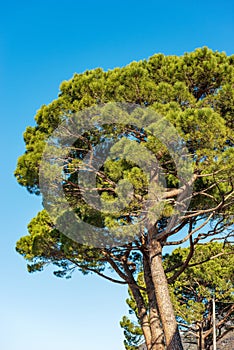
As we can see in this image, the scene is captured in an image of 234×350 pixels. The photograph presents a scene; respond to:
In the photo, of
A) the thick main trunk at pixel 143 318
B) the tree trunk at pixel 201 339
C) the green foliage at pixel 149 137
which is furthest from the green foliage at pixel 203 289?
the green foliage at pixel 149 137

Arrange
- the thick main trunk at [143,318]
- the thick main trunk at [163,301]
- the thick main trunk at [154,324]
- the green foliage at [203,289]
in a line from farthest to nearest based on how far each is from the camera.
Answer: the green foliage at [203,289] → the thick main trunk at [143,318] → the thick main trunk at [154,324] → the thick main trunk at [163,301]

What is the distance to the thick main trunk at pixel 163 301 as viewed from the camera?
6645 mm

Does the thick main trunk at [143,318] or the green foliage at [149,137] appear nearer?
the green foliage at [149,137]

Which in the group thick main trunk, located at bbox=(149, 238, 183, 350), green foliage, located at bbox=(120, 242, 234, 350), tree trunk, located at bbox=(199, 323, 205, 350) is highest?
green foliage, located at bbox=(120, 242, 234, 350)

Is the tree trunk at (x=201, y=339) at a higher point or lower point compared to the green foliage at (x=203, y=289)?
lower

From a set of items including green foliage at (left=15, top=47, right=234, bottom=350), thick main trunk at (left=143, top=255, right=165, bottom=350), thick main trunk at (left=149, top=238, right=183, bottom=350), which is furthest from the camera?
thick main trunk at (left=143, top=255, right=165, bottom=350)

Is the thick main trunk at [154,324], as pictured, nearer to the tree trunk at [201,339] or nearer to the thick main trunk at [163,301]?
the thick main trunk at [163,301]

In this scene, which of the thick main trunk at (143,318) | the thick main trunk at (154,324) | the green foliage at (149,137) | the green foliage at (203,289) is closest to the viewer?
the green foliage at (149,137)

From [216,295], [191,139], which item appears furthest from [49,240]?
[216,295]

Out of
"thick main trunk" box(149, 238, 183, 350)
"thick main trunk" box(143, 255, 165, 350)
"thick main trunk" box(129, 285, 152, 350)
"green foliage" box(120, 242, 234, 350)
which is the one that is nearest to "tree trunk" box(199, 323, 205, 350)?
"green foliage" box(120, 242, 234, 350)

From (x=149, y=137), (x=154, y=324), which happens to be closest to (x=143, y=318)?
(x=154, y=324)

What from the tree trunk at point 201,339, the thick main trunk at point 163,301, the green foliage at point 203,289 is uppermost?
the green foliage at point 203,289

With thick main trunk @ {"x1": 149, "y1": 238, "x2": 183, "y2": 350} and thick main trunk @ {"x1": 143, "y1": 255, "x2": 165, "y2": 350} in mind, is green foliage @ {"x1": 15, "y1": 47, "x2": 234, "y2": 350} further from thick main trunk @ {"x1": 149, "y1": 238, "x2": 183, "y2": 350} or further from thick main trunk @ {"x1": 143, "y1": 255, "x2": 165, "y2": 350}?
thick main trunk @ {"x1": 143, "y1": 255, "x2": 165, "y2": 350}

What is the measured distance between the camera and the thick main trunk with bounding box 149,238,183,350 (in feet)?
21.8
